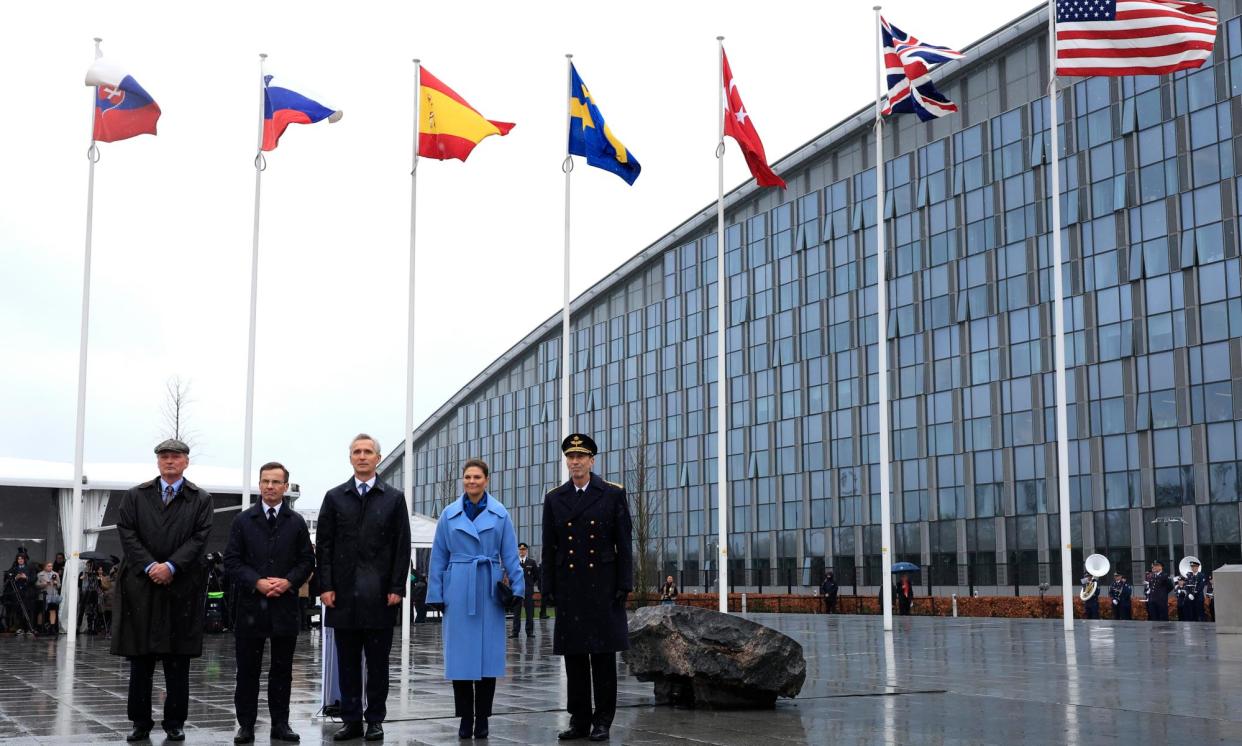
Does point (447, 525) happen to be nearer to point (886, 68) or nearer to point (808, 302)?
point (886, 68)

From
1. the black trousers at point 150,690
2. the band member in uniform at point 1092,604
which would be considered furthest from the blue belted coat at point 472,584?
the band member in uniform at point 1092,604

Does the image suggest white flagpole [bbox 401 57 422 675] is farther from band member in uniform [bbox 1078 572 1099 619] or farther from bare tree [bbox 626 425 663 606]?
bare tree [bbox 626 425 663 606]

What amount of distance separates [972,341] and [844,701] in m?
45.9

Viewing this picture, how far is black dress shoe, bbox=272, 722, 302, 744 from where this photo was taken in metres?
8.49

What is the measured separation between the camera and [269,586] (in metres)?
8.52

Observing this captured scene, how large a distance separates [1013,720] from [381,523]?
16.2 feet

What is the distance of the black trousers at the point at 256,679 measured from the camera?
8.46 meters

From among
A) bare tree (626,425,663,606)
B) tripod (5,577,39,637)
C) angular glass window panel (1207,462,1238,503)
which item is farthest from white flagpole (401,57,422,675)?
bare tree (626,425,663,606)

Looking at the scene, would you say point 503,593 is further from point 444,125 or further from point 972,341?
point 972,341

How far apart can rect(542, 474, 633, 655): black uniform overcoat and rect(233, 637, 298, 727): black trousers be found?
1859 millimetres

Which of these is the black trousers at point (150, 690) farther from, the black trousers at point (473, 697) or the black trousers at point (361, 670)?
the black trousers at point (473, 697)

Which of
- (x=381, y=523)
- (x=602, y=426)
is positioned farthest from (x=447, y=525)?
(x=602, y=426)

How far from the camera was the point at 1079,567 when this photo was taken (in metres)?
48.8

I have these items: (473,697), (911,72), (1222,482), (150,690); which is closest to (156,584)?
(150,690)
